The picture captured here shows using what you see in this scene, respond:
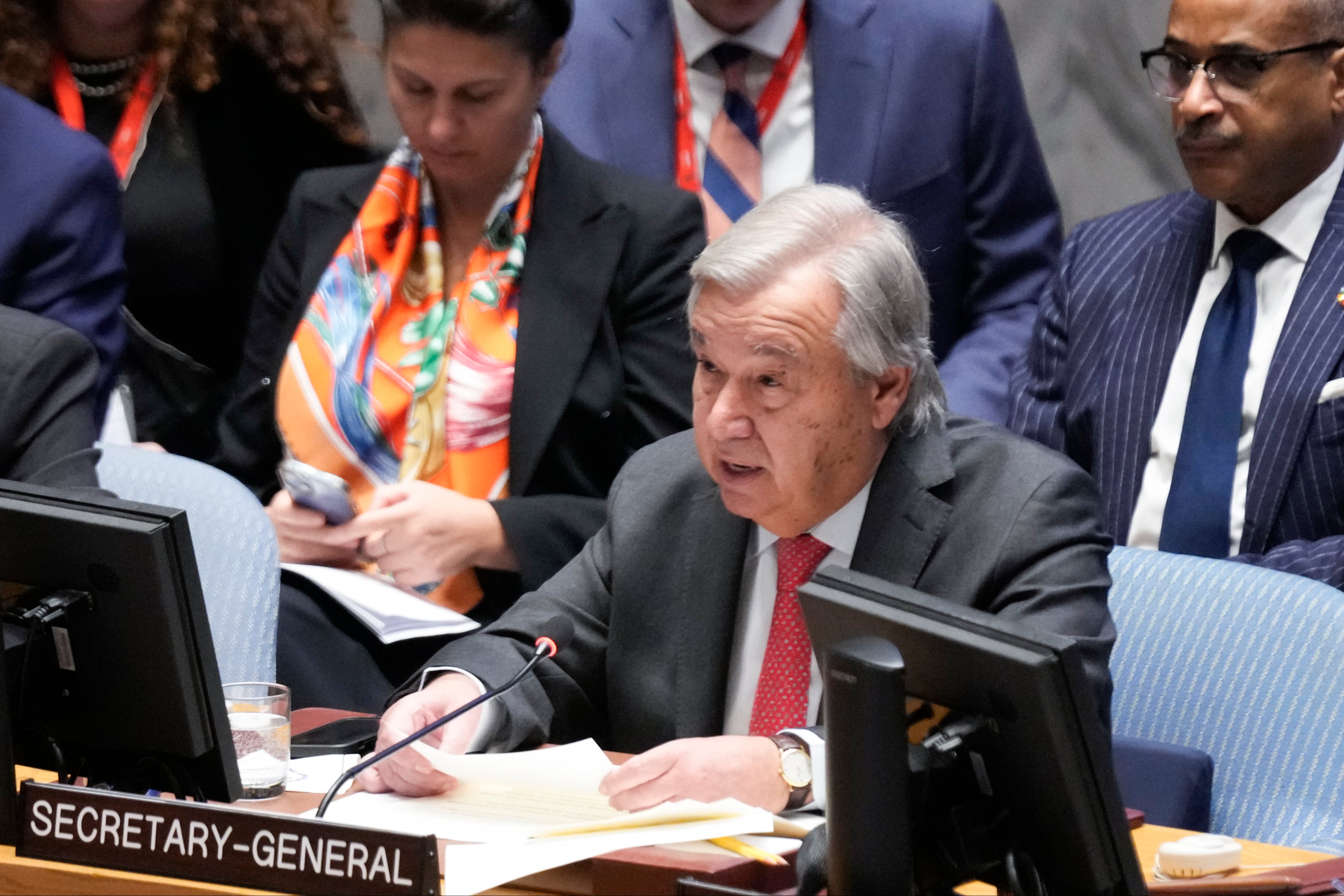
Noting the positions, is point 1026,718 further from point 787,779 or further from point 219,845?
point 219,845

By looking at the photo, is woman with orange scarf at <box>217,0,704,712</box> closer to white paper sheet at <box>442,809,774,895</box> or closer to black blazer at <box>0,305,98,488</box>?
black blazer at <box>0,305,98,488</box>

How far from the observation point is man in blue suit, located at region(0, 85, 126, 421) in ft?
9.22

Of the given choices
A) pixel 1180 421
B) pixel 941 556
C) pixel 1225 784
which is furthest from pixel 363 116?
pixel 1225 784

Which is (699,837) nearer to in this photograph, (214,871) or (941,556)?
(214,871)

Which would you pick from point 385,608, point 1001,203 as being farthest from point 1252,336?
point 385,608

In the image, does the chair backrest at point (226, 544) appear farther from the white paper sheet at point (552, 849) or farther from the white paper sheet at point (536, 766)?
the white paper sheet at point (552, 849)

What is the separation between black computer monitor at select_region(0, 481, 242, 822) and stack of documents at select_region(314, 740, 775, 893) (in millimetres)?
161

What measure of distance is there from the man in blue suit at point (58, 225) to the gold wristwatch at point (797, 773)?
147cm

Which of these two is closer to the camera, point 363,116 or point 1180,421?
point 1180,421

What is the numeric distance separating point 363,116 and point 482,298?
0.81m

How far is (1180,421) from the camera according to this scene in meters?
2.85

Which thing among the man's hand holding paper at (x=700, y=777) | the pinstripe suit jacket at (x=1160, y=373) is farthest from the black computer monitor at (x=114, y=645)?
the pinstripe suit jacket at (x=1160, y=373)

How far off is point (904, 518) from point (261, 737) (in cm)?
74

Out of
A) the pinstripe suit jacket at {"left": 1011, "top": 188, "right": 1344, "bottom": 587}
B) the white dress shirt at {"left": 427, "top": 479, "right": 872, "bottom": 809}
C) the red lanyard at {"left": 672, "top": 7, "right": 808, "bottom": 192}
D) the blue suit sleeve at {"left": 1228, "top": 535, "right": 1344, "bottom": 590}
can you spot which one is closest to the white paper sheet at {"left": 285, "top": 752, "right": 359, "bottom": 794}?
the white dress shirt at {"left": 427, "top": 479, "right": 872, "bottom": 809}
